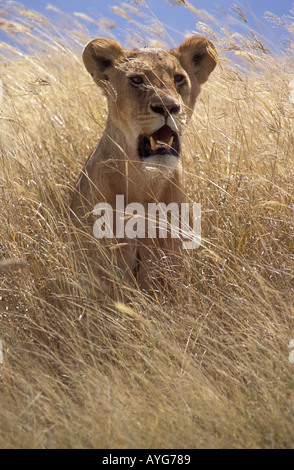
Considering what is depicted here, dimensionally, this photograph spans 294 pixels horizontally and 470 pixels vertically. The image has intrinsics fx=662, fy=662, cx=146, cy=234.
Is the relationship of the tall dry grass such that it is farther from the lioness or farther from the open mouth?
the open mouth

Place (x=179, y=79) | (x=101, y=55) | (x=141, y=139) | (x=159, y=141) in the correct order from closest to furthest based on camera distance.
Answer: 1. (x=159, y=141)
2. (x=141, y=139)
3. (x=179, y=79)
4. (x=101, y=55)

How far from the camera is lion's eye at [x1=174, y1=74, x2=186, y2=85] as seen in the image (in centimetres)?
435

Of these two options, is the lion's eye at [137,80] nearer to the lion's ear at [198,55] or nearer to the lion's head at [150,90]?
the lion's head at [150,90]

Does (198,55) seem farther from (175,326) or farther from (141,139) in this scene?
(175,326)

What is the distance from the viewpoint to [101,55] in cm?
451

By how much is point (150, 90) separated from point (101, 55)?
0.61 metres

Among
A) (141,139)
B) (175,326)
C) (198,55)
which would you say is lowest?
(175,326)

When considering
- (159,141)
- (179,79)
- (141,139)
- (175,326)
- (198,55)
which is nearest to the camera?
(175,326)

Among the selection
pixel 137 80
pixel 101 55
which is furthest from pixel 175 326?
pixel 101 55

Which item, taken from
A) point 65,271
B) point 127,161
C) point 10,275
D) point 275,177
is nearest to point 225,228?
point 275,177

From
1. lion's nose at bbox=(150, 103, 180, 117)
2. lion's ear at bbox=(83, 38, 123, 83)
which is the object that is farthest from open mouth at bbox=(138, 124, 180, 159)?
lion's ear at bbox=(83, 38, 123, 83)

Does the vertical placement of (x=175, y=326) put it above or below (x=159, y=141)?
below

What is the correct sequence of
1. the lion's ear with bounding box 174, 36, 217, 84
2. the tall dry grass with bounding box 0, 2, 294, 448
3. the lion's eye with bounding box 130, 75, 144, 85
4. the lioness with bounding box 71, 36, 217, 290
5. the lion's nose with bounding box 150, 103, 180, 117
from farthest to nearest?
the lion's ear with bounding box 174, 36, 217, 84, the lion's eye with bounding box 130, 75, 144, 85, the lioness with bounding box 71, 36, 217, 290, the lion's nose with bounding box 150, 103, 180, 117, the tall dry grass with bounding box 0, 2, 294, 448
